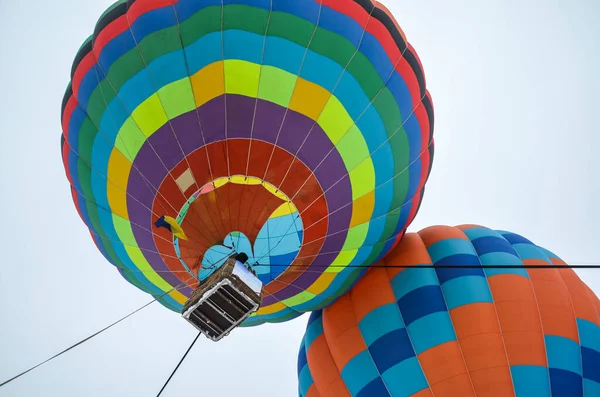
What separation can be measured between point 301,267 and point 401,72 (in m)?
1.92

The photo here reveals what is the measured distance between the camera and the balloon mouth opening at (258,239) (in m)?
4.73

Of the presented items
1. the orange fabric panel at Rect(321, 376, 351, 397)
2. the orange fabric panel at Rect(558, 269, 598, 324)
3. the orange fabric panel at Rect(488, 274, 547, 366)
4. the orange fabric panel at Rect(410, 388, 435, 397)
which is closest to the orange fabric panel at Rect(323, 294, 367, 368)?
the orange fabric panel at Rect(321, 376, 351, 397)

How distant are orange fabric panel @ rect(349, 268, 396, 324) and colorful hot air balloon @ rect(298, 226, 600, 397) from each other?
1 cm

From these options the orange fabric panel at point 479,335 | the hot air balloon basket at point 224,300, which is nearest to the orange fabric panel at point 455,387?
the orange fabric panel at point 479,335

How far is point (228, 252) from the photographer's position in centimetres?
485

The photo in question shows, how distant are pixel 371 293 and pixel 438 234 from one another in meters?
1.05

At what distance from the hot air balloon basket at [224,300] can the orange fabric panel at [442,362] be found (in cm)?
159

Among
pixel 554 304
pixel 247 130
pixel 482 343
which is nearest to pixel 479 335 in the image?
pixel 482 343

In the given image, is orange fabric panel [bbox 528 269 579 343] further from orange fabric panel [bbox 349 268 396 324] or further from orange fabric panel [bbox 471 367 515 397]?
orange fabric panel [bbox 349 268 396 324]

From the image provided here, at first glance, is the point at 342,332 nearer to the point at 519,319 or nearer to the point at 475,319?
the point at 475,319

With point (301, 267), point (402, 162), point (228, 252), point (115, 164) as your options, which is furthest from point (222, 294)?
point (402, 162)

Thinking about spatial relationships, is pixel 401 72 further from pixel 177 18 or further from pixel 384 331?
pixel 384 331

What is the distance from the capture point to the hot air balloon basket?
14.3ft

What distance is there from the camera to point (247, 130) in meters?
4.61
